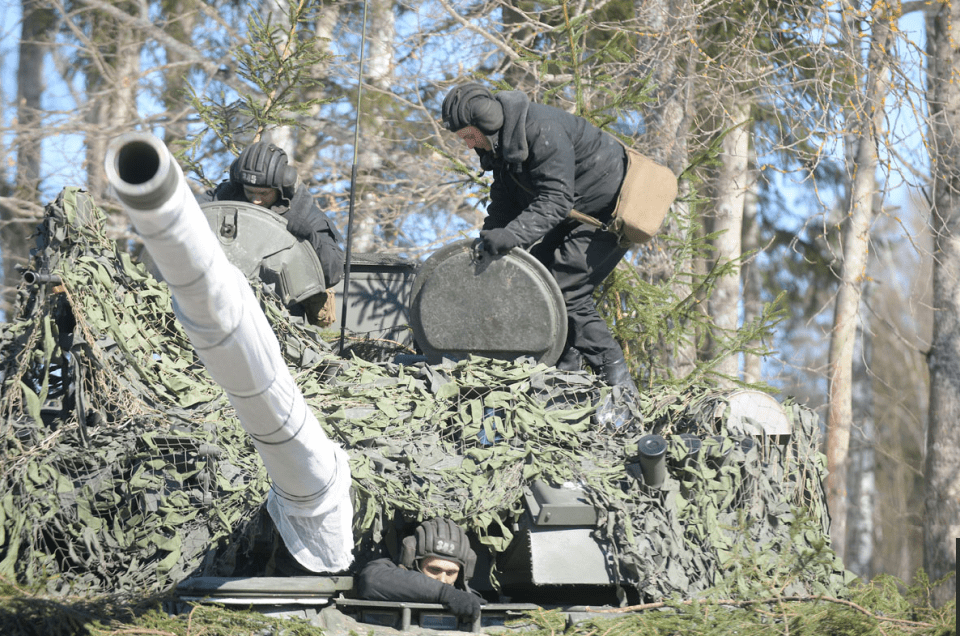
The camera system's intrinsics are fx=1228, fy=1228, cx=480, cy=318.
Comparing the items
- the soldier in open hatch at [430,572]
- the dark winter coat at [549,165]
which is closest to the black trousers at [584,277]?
the dark winter coat at [549,165]

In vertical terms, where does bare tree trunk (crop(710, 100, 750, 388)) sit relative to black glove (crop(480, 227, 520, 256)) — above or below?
above

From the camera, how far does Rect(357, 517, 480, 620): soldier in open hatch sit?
4.62 m

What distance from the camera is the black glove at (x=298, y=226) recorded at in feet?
22.2

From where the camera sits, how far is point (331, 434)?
205 inches

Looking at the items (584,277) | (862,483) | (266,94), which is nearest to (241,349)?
(584,277)

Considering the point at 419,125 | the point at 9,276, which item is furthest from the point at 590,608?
the point at 9,276

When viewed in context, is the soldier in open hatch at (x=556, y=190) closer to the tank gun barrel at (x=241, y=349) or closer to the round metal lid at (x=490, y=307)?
the round metal lid at (x=490, y=307)

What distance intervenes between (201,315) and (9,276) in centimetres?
1649

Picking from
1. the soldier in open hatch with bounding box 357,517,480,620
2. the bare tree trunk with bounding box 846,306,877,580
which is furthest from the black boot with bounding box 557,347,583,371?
the bare tree trunk with bounding box 846,306,877,580

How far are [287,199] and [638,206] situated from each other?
6.46ft

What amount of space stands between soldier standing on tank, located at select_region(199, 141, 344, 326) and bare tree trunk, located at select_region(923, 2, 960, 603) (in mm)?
7238

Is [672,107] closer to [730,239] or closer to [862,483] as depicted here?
[730,239]

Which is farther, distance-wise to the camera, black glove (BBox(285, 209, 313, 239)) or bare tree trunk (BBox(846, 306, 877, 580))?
bare tree trunk (BBox(846, 306, 877, 580))

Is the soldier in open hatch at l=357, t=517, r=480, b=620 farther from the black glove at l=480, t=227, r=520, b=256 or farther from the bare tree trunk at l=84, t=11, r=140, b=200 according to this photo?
the bare tree trunk at l=84, t=11, r=140, b=200
